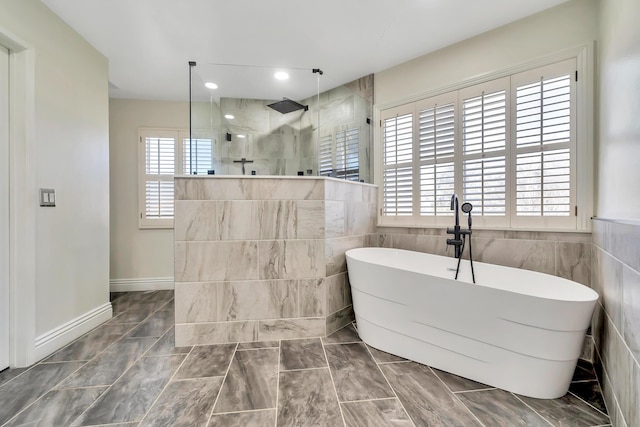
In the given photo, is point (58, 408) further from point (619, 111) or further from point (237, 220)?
point (619, 111)

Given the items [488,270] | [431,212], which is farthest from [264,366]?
[431,212]

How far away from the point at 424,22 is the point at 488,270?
1.99m

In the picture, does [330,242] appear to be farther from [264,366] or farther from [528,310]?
[528,310]

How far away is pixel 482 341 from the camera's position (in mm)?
1442

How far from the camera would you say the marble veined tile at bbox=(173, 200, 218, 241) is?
190cm

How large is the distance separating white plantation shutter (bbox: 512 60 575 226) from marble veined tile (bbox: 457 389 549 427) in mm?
1243

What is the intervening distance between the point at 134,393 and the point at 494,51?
3441 millimetres

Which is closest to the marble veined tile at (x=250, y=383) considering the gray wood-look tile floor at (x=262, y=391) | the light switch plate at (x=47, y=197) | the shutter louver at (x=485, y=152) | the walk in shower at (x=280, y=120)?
the gray wood-look tile floor at (x=262, y=391)

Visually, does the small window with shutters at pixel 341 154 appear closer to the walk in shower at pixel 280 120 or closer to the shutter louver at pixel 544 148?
the walk in shower at pixel 280 120

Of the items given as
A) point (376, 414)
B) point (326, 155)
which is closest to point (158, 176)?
point (326, 155)

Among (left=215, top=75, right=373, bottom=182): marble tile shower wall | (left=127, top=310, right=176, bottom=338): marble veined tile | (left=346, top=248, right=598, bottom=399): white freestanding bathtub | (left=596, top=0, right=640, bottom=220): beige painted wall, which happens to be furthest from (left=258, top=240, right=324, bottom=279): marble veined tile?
(left=596, top=0, right=640, bottom=220): beige painted wall

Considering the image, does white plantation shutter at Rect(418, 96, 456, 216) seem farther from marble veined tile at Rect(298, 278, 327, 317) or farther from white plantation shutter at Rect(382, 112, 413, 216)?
marble veined tile at Rect(298, 278, 327, 317)

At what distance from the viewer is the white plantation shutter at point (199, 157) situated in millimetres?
2196

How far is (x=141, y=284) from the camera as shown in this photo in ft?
10.9
